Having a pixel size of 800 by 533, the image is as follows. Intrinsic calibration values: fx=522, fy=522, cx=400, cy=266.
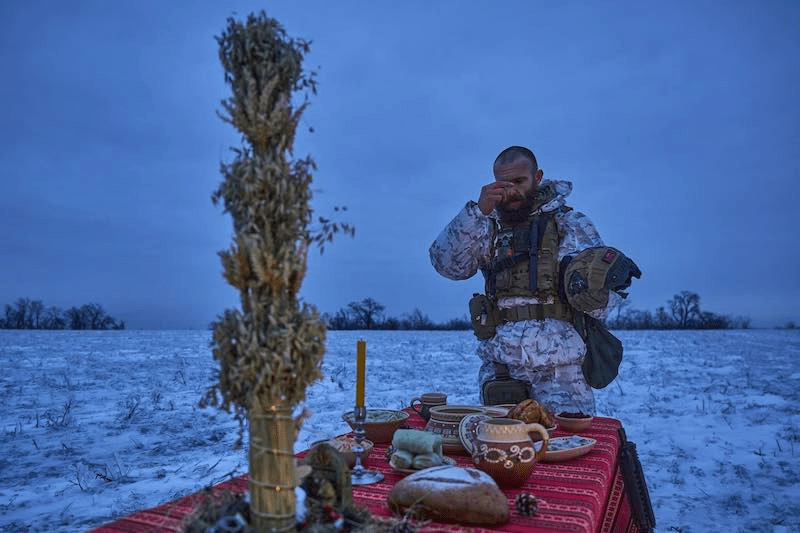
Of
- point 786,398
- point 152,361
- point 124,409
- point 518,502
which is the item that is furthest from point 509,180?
point 152,361

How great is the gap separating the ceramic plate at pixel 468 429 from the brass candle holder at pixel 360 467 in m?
0.41

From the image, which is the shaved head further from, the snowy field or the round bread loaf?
the round bread loaf

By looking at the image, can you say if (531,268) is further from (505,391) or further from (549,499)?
(549,499)

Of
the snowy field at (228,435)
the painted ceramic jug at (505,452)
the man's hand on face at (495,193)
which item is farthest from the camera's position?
the snowy field at (228,435)

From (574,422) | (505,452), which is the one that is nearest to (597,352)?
(574,422)

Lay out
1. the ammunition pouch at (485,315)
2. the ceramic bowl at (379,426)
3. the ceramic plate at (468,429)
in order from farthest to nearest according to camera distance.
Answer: the ammunition pouch at (485,315)
the ceramic bowl at (379,426)
the ceramic plate at (468,429)

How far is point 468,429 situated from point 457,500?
0.77 m

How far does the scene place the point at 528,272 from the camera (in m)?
3.73

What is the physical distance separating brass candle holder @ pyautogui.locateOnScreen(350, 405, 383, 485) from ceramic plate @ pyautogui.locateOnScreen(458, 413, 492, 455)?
407 mm

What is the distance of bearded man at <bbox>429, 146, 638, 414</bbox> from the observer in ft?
12.0

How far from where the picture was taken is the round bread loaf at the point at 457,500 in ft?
4.96

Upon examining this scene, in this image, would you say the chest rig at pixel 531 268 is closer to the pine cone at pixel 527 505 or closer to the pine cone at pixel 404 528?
the pine cone at pixel 527 505

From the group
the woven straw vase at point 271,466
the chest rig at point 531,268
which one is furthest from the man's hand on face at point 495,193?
the woven straw vase at point 271,466

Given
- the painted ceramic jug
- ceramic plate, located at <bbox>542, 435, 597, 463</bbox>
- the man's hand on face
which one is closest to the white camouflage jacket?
the man's hand on face
